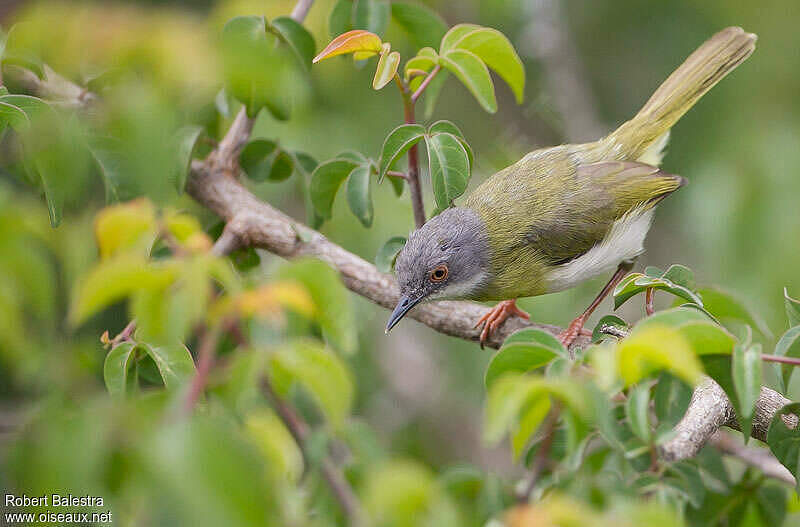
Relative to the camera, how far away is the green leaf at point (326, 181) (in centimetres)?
280

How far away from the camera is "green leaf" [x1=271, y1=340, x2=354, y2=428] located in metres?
1.23

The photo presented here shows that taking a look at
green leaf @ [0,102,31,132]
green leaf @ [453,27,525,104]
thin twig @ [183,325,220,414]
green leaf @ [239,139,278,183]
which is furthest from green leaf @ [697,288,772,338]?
green leaf @ [0,102,31,132]

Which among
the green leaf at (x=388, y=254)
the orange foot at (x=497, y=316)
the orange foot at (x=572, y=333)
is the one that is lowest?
the orange foot at (x=497, y=316)

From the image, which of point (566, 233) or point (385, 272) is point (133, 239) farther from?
point (566, 233)

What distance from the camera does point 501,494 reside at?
2.02 meters

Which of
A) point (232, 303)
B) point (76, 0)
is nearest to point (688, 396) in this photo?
point (232, 303)

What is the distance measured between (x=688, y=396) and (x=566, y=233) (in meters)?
1.83

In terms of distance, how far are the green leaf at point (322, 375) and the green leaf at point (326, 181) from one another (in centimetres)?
160

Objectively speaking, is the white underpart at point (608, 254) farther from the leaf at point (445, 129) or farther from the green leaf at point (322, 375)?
→ the green leaf at point (322, 375)

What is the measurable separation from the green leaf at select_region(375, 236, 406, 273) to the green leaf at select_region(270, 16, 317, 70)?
716 mm

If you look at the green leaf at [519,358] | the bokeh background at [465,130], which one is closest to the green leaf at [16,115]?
the bokeh background at [465,130]

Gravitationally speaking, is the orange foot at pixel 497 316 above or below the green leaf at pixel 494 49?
below

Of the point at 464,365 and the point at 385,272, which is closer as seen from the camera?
the point at 385,272

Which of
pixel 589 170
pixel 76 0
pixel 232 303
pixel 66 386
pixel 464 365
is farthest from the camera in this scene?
pixel 464 365
